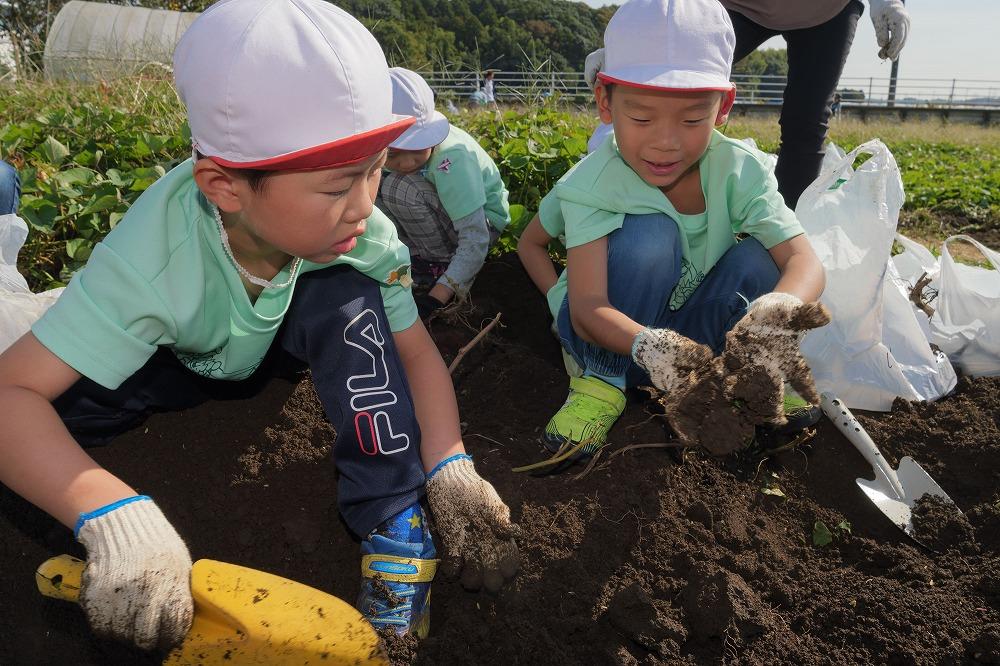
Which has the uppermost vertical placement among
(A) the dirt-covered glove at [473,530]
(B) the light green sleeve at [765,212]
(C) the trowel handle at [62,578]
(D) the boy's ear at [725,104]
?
(D) the boy's ear at [725,104]

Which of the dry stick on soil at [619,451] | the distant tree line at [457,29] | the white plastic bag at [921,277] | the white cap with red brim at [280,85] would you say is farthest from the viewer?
the distant tree line at [457,29]

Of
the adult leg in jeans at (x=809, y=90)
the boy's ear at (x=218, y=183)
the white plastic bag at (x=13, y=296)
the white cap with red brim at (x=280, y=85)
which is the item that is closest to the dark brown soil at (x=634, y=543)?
the white plastic bag at (x=13, y=296)

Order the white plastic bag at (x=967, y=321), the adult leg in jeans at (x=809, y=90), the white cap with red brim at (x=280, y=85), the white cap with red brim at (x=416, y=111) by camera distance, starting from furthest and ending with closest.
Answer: the adult leg in jeans at (x=809, y=90)
the white cap with red brim at (x=416, y=111)
the white plastic bag at (x=967, y=321)
the white cap with red brim at (x=280, y=85)

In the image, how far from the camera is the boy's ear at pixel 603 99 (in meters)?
1.76

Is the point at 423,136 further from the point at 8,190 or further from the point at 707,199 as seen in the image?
the point at 8,190

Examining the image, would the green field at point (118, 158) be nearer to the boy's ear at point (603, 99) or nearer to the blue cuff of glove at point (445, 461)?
the boy's ear at point (603, 99)

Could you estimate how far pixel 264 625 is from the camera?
1.10m

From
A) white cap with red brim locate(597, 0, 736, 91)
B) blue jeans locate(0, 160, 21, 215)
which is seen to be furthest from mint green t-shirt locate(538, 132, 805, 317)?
blue jeans locate(0, 160, 21, 215)

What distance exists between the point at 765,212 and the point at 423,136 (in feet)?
4.08

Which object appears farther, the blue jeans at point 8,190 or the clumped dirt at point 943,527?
the blue jeans at point 8,190

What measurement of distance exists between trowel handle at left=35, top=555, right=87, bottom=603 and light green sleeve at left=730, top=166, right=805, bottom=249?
1.56 metres

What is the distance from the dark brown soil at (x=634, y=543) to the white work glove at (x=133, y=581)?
0.86 feet

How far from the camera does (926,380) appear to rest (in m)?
2.06

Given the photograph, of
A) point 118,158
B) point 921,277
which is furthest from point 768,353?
point 118,158
